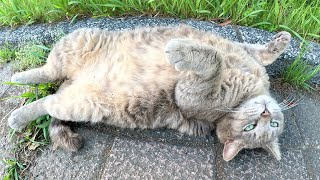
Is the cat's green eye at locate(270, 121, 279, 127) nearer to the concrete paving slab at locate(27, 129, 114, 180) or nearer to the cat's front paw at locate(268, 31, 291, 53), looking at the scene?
the cat's front paw at locate(268, 31, 291, 53)

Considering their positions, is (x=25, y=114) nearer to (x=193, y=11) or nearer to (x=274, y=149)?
(x=193, y=11)

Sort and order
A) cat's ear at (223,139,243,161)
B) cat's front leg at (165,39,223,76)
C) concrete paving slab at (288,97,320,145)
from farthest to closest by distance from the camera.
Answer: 1. concrete paving slab at (288,97,320,145)
2. cat's ear at (223,139,243,161)
3. cat's front leg at (165,39,223,76)

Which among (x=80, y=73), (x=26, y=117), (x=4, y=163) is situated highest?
(x=80, y=73)

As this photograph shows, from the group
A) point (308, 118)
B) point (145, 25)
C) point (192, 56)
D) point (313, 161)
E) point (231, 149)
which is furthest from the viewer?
point (145, 25)

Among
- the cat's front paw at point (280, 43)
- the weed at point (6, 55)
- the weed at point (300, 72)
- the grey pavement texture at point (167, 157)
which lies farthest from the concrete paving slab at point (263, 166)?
the weed at point (6, 55)

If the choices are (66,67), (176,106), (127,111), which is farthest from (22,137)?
(176,106)

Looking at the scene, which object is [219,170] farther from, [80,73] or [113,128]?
[80,73]

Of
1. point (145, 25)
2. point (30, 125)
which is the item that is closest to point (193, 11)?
point (145, 25)

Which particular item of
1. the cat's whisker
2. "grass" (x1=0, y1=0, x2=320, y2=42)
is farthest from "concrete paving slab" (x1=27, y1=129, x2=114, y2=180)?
the cat's whisker
